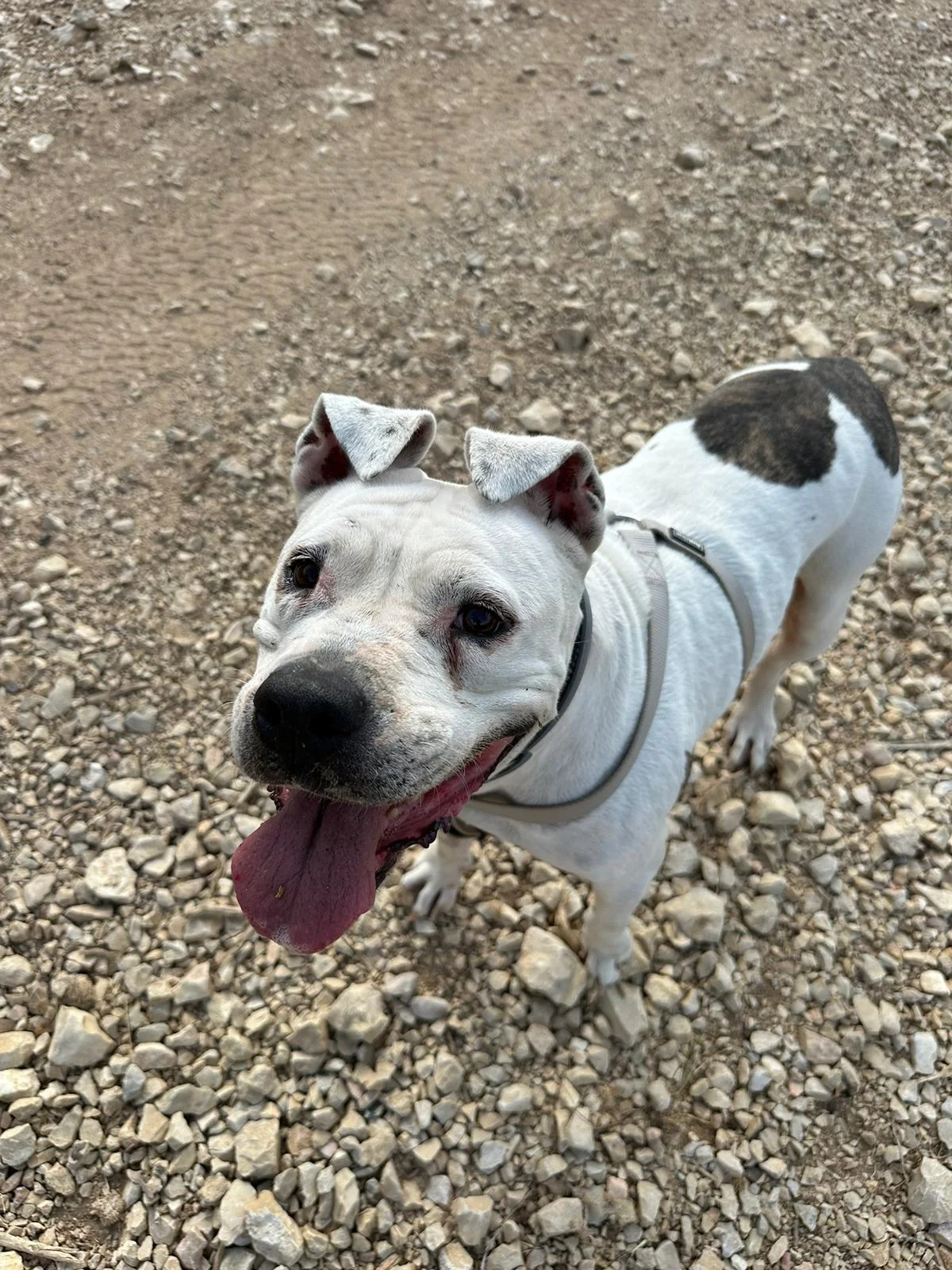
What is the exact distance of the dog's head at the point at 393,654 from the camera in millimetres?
2090

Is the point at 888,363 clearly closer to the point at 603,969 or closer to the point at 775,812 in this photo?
the point at 775,812

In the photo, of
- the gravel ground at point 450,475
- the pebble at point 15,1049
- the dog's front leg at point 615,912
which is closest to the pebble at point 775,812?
the gravel ground at point 450,475

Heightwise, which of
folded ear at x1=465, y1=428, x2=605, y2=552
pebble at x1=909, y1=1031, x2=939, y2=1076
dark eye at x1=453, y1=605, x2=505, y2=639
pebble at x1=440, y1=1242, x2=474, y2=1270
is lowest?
pebble at x1=440, y1=1242, x2=474, y2=1270

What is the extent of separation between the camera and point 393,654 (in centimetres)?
220

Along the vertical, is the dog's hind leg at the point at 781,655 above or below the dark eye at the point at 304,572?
below

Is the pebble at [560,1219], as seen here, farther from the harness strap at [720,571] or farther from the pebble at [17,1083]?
the harness strap at [720,571]

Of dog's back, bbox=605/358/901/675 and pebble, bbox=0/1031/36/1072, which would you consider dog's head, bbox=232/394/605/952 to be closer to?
dog's back, bbox=605/358/901/675

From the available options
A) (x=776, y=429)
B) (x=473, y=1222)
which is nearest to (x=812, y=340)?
(x=776, y=429)

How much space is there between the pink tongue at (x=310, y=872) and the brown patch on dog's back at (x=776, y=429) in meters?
2.12

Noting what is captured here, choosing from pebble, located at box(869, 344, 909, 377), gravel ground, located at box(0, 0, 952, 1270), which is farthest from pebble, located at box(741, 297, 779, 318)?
pebble, located at box(869, 344, 909, 377)

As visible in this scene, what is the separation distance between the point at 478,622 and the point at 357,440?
701mm

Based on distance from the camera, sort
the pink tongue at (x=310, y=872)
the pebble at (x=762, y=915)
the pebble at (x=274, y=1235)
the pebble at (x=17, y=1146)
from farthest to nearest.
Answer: the pebble at (x=762, y=915) → the pebble at (x=17, y=1146) → the pebble at (x=274, y=1235) → the pink tongue at (x=310, y=872)

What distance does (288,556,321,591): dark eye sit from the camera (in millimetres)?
2475

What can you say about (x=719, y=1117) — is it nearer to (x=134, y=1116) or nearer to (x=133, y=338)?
(x=134, y=1116)
